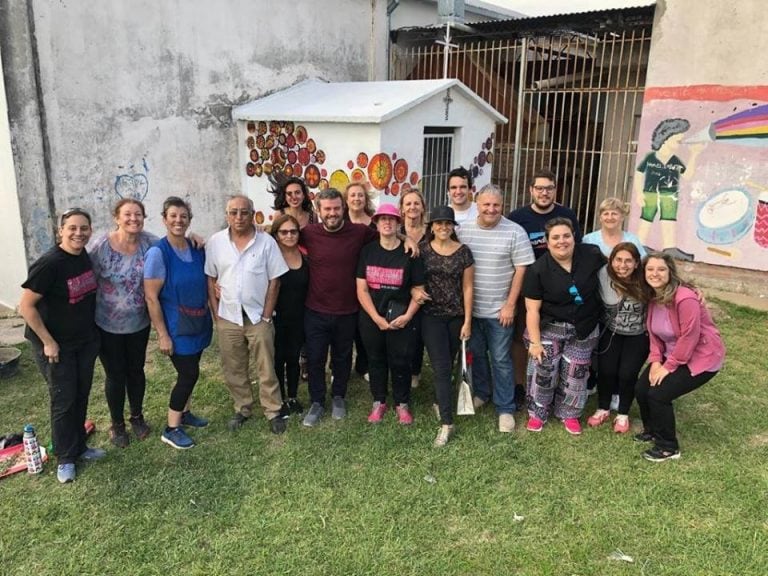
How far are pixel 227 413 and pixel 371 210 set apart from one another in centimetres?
195

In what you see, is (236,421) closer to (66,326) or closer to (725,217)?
(66,326)

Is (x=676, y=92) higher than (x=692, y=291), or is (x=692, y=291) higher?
(x=676, y=92)

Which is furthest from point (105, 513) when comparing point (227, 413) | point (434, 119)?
point (434, 119)

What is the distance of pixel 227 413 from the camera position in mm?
4762

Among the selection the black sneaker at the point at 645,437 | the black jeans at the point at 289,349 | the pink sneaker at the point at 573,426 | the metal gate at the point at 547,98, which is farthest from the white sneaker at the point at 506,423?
the metal gate at the point at 547,98

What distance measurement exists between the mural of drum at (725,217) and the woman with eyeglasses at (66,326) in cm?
730

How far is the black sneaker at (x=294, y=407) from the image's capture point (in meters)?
4.70

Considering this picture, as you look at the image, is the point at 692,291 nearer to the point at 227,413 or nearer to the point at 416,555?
the point at 416,555

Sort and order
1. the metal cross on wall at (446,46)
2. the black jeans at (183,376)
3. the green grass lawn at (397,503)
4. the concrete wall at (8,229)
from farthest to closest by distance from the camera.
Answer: the metal cross on wall at (446,46) → the concrete wall at (8,229) → the black jeans at (183,376) → the green grass lawn at (397,503)

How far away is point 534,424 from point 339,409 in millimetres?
1451

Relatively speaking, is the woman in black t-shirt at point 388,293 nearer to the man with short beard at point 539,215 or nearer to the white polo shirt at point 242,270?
the white polo shirt at point 242,270

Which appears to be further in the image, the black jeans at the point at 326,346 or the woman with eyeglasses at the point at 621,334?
the black jeans at the point at 326,346

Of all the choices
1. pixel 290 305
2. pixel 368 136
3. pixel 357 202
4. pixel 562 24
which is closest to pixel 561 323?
pixel 357 202

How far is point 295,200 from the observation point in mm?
4758
